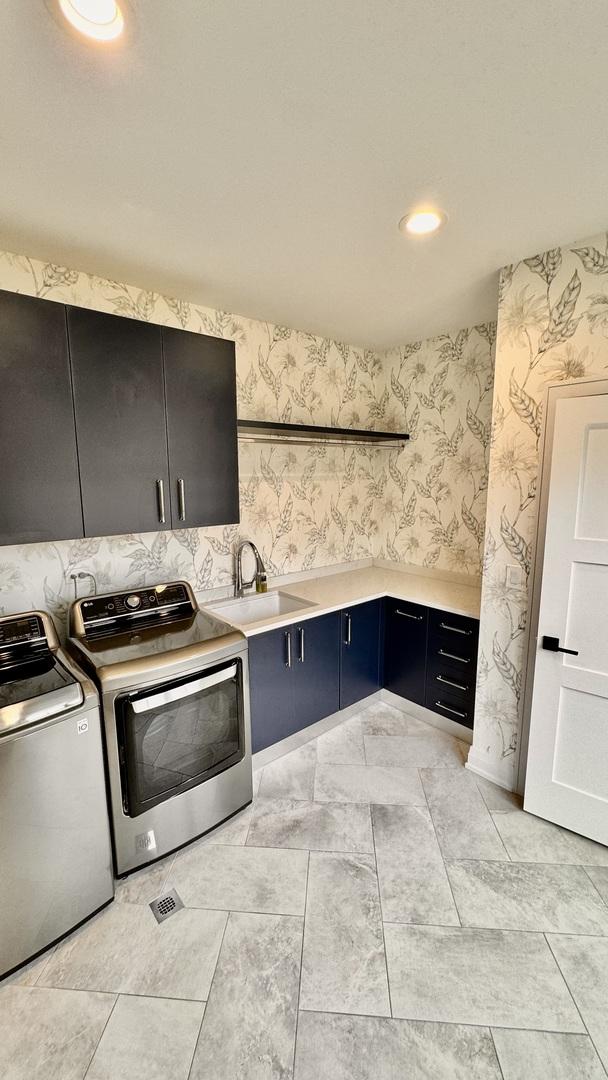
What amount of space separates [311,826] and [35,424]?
83.0 inches

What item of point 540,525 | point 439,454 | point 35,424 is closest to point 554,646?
point 540,525

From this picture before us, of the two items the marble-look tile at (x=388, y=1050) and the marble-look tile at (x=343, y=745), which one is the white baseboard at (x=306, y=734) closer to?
the marble-look tile at (x=343, y=745)

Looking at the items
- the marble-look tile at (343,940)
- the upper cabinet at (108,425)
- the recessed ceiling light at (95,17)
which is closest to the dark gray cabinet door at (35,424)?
the upper cabinet at (108,425)

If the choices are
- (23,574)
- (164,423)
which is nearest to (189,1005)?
(23,574)

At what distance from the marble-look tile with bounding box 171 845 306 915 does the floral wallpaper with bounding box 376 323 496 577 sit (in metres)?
2.00

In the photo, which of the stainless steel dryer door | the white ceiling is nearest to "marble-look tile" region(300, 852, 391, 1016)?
the stainless steel dryer door

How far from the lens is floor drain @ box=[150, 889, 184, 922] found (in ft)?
5.26

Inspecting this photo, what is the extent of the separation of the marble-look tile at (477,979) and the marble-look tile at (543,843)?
373 millimetres

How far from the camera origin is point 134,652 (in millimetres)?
1764

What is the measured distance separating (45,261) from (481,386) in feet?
8.19

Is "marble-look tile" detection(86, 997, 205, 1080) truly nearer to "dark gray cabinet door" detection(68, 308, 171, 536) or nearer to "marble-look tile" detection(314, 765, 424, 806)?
"marble-look tile" detection(314, 765, 424, 806)

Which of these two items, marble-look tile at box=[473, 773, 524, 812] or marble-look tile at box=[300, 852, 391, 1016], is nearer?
marble-look tile at box=[300, 852, 391, 1016]

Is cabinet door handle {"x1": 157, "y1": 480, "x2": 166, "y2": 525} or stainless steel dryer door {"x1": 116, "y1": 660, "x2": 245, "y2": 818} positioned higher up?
cabinet door handle {"x1": 157, "y1": 480, "x2": 166, "y2": 525}

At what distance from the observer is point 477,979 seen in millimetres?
1380
